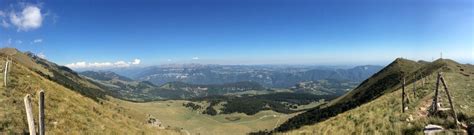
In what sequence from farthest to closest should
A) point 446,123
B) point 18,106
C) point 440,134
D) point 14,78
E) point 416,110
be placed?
point 14,78, point 18,106, point 416,110, point 446,123, point 440,134

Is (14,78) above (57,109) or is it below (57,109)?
above

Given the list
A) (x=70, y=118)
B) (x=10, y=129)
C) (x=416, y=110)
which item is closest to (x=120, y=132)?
(x=70, y=118)

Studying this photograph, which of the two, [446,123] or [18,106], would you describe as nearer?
[446,123]

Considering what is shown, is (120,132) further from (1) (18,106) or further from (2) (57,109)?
(1) (18,106)

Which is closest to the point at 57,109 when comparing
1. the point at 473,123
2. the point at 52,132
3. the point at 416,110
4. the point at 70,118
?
the point at 70,118

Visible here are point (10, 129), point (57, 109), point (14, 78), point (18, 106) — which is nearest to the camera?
point (10, 129)

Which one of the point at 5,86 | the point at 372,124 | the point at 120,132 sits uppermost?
the point at 5,86

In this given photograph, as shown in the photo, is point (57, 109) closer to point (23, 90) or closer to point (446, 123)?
point (23, 90)

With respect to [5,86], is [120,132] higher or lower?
lower

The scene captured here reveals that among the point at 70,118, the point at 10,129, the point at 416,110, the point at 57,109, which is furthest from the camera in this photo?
the point at 57,109
